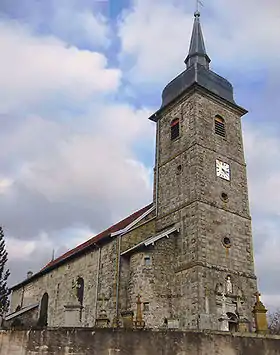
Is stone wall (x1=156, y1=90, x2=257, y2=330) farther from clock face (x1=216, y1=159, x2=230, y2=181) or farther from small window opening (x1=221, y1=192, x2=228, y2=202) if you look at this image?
clock face (x1=216, y1=159, x2=230, y2=181)

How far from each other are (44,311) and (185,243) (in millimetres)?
11903

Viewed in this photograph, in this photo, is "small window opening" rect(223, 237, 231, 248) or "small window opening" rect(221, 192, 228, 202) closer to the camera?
"small window opening" rect(223, 237, 231, 248)

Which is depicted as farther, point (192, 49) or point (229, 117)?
point (192, 49)

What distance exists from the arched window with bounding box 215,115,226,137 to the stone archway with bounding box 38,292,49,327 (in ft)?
47.5

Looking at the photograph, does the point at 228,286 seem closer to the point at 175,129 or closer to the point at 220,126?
the point at 220,126

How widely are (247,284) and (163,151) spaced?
335 inches

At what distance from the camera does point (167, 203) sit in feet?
72.9

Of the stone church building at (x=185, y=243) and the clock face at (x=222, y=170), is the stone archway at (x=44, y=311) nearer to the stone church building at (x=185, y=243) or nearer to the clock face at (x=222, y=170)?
the stone church building at (x=185, y=243)

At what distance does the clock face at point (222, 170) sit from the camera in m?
21.9

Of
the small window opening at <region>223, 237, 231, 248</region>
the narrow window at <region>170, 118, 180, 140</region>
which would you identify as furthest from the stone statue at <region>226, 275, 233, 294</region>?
the narrow window at <region>170, 118, 180, 140</region>

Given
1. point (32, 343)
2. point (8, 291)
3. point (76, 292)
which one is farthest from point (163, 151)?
point (8, 291)

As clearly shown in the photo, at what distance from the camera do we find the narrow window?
23594 mm

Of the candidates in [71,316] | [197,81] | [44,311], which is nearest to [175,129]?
[197,81]

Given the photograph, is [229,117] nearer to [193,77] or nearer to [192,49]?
[193,77]
